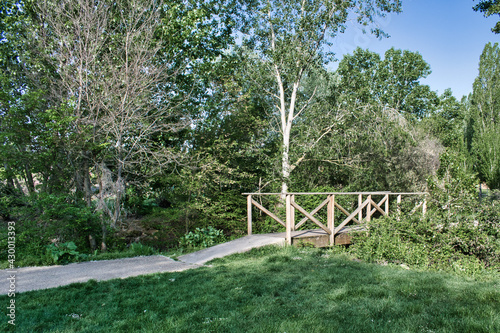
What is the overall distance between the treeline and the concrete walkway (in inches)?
59.3

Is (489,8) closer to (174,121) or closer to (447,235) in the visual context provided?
(447,235)

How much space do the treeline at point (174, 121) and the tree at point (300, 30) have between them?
2.0 inches

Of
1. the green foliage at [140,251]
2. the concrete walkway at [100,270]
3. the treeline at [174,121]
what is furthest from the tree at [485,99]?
the green foliage at [140,251]

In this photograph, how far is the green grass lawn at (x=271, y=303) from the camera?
311 cm

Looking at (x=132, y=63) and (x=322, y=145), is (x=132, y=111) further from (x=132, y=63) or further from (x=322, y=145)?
(x=322, y=145)

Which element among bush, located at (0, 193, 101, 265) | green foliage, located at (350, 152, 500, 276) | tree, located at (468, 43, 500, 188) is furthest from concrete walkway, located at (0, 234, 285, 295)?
tree, located at (468, 43, 500, 188)

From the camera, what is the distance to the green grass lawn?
10.2 ft

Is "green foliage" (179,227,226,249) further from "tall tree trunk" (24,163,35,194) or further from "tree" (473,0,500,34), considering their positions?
"tree" (473,0,500,34)

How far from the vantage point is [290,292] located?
422 cm

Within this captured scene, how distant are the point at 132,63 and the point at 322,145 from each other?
23.1ft

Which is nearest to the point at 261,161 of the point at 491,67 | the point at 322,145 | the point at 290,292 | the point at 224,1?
the point at 322,145

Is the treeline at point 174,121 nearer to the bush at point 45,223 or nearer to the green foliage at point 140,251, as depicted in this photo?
the bush at point 45,223

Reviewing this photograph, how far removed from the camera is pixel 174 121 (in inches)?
446

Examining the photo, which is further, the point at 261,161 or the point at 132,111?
the point at 261,161
